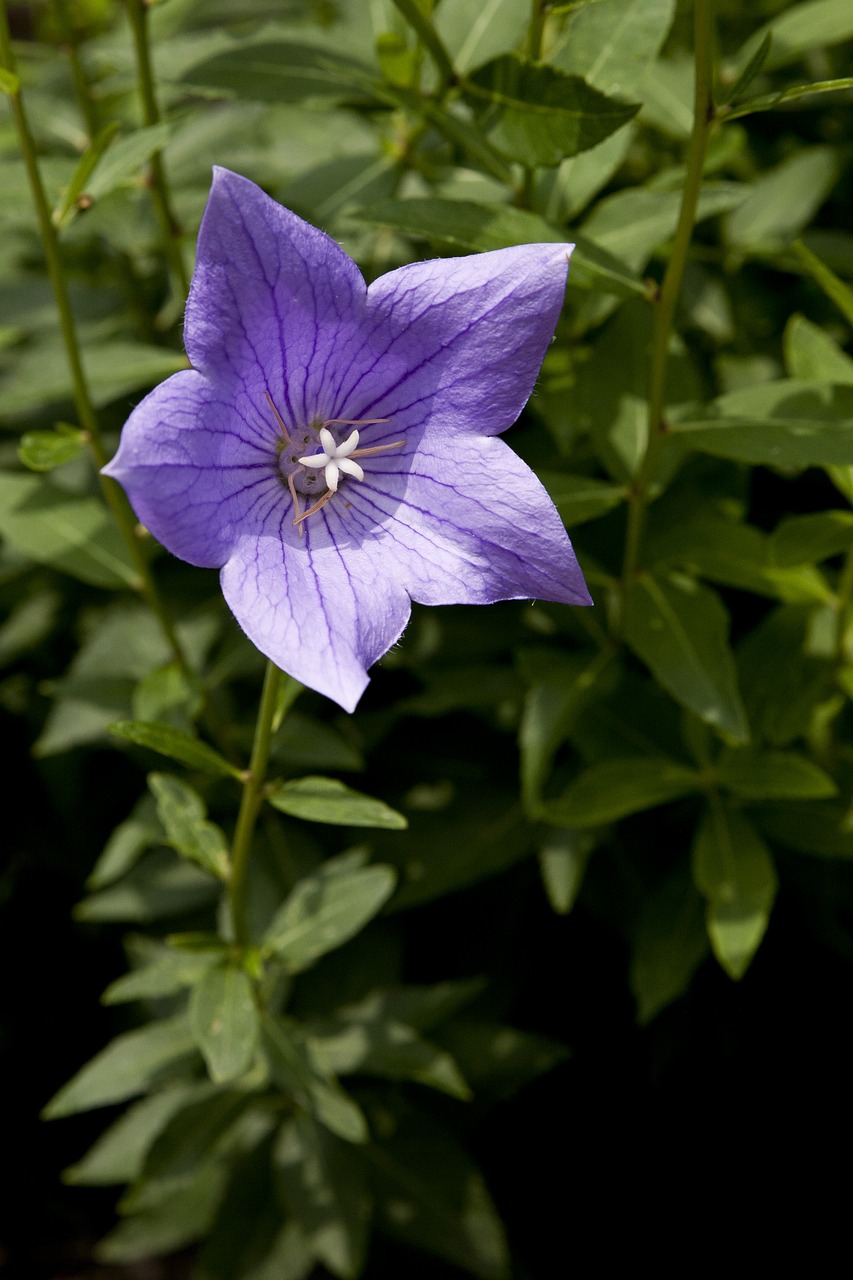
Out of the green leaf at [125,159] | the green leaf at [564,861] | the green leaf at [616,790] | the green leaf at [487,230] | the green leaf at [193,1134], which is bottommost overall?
the green leaf at [193,1134]

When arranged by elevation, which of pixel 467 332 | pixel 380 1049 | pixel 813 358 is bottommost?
pixel 380 1049

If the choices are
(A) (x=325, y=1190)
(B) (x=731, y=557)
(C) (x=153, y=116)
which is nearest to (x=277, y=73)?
(C) (x=153, y=116)

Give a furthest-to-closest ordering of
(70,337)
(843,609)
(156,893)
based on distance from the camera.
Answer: (156,893)
(843,609)
(70,337)

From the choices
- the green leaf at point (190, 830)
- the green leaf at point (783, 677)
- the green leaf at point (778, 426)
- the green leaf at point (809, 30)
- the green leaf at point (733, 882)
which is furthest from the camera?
the green leaf at point (783, 677)

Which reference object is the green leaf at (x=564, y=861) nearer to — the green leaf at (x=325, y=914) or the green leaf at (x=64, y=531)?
the green leaf at (x=325, y=914)

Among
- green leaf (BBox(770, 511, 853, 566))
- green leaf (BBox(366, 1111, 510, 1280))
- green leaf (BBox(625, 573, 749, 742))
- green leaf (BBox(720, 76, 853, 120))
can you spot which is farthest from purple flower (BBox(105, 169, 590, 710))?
green leaf (BBox(366, 1111, 510, 1280))

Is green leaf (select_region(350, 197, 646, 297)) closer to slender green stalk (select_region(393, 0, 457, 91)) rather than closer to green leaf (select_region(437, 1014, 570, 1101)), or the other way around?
slender green stalk (select_region(393, 0, 457, 91))

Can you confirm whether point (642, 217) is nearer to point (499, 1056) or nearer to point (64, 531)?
point (64, 531)

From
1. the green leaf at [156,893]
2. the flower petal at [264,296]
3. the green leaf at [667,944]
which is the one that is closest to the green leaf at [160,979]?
the green leaf at [156,893]
